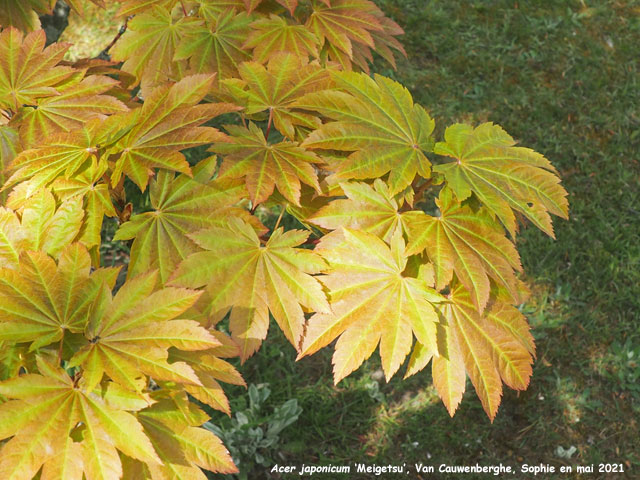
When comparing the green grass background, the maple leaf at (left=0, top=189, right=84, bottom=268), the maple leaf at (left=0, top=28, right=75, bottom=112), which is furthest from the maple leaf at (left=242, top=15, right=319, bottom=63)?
the green grass background

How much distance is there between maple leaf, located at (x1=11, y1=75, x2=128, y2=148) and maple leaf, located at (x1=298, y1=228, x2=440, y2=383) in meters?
0.68

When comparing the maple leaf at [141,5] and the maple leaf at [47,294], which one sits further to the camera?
the maple leaf at [141,5]

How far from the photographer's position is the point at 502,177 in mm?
1357

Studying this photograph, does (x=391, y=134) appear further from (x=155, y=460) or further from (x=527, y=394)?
(x=527, y=394)

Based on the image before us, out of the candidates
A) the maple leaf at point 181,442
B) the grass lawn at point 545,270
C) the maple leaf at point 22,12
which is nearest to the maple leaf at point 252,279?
the maple leaf at point 181,442

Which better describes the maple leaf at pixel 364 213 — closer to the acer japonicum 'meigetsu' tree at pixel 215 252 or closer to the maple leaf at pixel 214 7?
the acer japonicum 'meigetsu' tree at pixel 215 252

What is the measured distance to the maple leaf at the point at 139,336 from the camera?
103 centimetres

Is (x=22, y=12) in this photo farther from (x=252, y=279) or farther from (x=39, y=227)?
(x=252, y=279)

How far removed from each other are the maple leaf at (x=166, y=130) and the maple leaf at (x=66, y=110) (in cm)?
13

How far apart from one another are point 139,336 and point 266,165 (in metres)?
0.50

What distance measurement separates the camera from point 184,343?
1050mm

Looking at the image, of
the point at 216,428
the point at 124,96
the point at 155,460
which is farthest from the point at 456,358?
the point at 216,428

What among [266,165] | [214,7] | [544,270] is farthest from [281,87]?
[544,270]

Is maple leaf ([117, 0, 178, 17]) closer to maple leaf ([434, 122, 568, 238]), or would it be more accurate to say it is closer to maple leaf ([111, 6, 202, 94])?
maple leaf ([111, 6, 202, 94])
